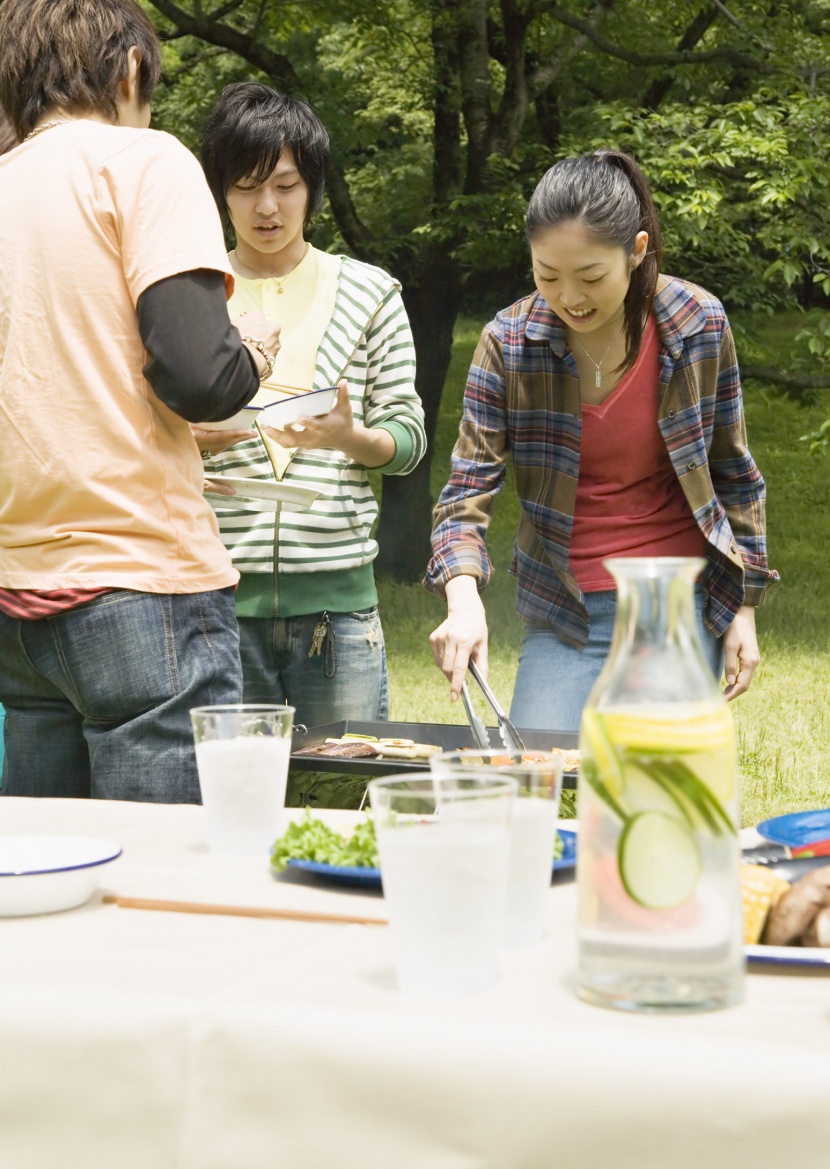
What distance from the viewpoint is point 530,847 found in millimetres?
1325

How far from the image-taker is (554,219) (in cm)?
288

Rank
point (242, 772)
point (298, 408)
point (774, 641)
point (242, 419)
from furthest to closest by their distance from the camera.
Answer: point (774, 641) < point (298, 408) < point (242, 419) < point (242, 772)

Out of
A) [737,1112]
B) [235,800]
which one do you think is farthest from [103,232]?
[737,1112]

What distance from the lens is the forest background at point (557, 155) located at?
9.23 meters

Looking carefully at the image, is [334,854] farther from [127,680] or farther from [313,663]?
[313,663]

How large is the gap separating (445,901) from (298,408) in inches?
71.9

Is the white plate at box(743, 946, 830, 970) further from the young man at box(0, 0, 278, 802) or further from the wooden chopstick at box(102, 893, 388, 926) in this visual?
the young man at box(0, 0, 278, 802)

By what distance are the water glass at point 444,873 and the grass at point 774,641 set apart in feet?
15.9

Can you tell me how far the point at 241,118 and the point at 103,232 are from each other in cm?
117

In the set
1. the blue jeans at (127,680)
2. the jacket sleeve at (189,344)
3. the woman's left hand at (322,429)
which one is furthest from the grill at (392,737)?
the jacket sleeve at (189,344)

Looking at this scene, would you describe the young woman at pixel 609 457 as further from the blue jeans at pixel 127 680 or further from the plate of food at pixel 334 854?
the plate of food at pixel 334 854

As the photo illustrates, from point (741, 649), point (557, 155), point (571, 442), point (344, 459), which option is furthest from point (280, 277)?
point (557, 155)

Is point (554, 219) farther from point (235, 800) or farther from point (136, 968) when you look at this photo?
point (136, 968)

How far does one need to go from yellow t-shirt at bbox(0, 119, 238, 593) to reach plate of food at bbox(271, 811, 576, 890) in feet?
2.53
